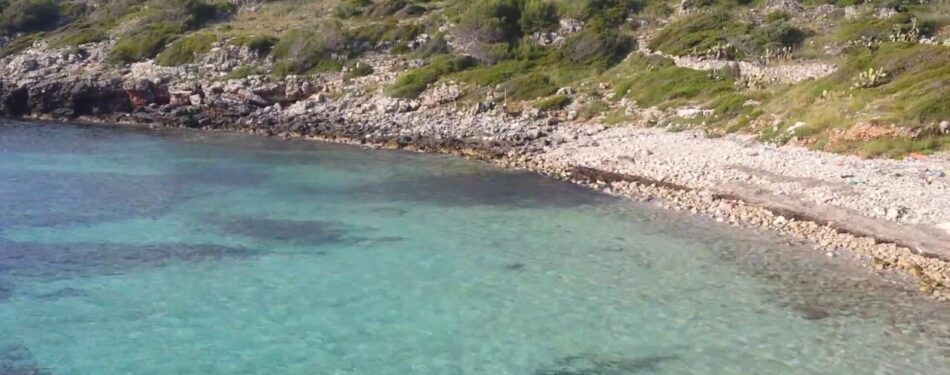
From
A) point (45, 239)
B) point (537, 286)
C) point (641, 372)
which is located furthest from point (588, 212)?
point (45, 239)

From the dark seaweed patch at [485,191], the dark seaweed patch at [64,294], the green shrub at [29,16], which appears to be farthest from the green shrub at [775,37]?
the green shrub at [29,16]

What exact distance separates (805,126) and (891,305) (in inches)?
583

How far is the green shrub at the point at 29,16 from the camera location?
224ft

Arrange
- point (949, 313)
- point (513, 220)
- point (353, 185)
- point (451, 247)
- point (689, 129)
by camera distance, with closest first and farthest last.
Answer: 1. point (949, 313)
2. point (451, 247)
3. point (513, 220)
4. point (353, 185)
5. point (689, 129)

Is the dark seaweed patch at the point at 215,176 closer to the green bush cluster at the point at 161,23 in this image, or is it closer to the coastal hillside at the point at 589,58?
the coastal hillside at the point at 589,58

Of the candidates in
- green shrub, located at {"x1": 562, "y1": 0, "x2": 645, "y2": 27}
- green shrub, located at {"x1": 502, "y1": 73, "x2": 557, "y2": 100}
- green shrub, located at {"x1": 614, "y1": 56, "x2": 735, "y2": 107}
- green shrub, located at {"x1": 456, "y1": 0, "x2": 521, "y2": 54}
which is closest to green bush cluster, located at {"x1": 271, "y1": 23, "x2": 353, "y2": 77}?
green shrub, located at {"x1": 456, "y1": 0, "x2": 521, "y2": 54}

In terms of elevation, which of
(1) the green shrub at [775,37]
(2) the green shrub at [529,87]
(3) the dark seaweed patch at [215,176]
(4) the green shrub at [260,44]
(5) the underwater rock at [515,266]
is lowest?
(3) the dark seaweed patch at [215,176]

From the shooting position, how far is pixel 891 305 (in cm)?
1603

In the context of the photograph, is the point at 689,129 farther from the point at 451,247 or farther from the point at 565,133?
the point at 451,247

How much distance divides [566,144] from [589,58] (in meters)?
13.8

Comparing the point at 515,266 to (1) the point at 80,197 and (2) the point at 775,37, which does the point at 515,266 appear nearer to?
(1) the point at 80,197

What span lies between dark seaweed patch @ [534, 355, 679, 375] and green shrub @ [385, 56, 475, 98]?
106 ft

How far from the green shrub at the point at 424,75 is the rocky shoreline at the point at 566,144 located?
767 millimetres

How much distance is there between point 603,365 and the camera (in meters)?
13.4
